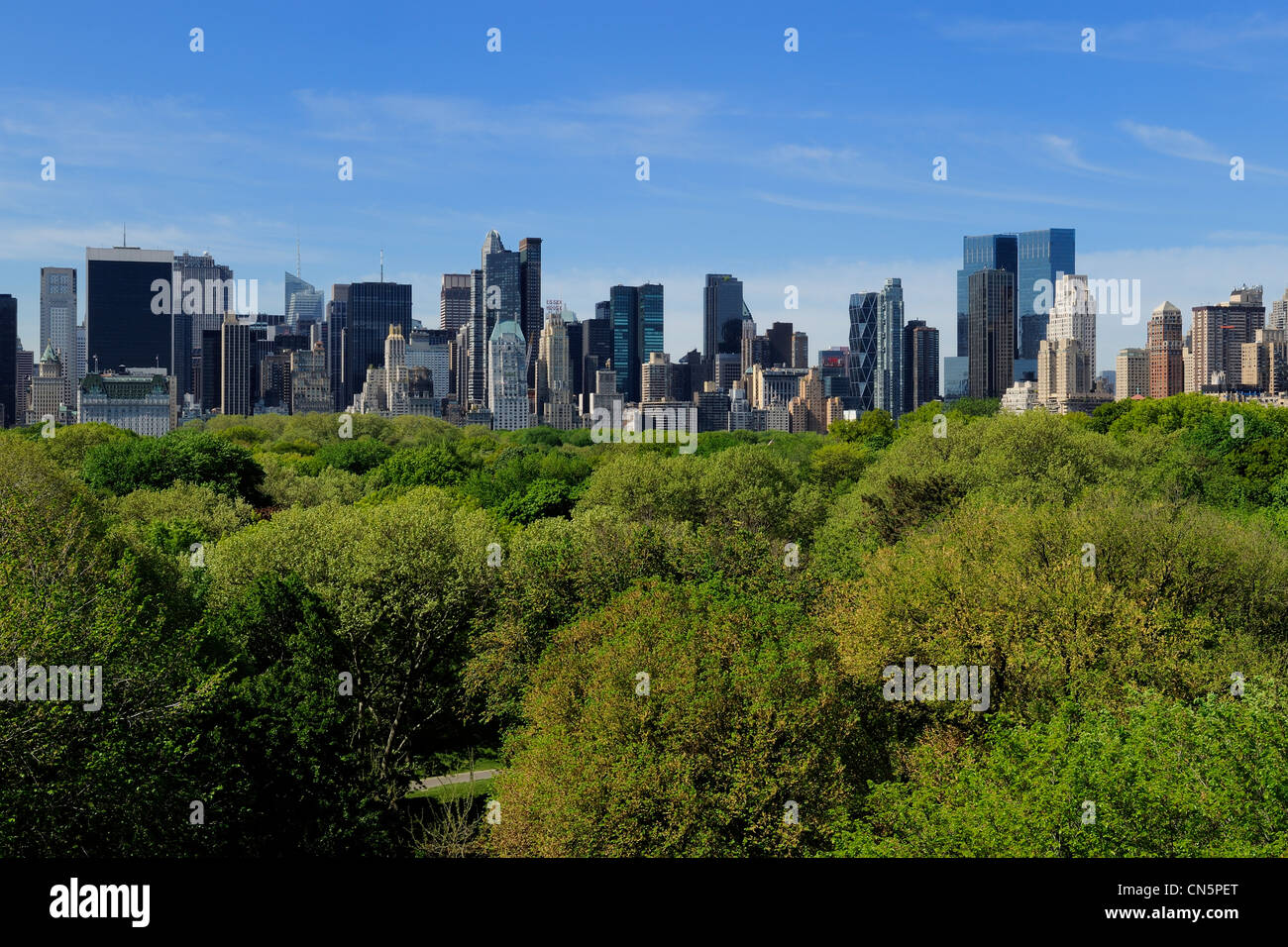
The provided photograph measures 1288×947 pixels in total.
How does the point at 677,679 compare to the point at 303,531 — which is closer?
the point at 677,679

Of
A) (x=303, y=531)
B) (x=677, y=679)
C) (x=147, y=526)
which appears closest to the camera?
(x=677, y=679)

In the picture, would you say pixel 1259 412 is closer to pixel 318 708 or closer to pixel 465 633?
pixel 465 633

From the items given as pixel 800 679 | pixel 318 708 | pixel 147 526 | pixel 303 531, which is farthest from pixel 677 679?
pixel 147 526

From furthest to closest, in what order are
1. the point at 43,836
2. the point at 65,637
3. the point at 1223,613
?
1. the point at 1223,613
2. the point at 65,637
3. the point at 43,836

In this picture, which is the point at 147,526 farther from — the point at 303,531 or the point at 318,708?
the point at 318,708

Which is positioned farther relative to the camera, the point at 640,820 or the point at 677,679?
the point at 677,679

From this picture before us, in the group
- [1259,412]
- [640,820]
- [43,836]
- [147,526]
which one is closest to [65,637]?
[43,836]

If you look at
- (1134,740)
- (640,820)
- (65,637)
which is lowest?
(640,820)
